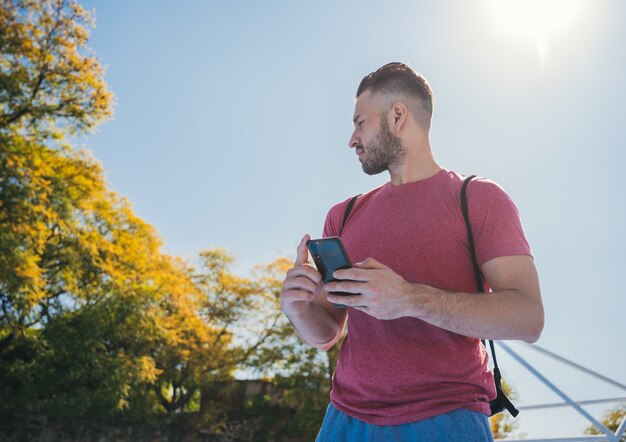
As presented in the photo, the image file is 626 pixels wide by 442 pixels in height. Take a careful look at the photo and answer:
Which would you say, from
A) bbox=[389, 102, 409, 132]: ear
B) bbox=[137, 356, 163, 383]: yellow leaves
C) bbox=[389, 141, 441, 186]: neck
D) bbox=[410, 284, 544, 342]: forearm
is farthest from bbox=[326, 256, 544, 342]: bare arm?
bbox=[137, 356, 163, 383]: yellow leaves

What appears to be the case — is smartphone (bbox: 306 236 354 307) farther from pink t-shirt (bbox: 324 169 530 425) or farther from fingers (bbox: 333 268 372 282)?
pink t-shirt (bbox: 324 169 530 425)

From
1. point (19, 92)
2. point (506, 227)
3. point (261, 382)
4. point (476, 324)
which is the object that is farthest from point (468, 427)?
point (261, 382)

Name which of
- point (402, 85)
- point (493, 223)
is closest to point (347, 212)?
point (402, 85)

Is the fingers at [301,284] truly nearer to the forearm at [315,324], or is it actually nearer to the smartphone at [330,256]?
the smartphone at [330,256]

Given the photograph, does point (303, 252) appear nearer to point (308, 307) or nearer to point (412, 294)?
point (308, 307)

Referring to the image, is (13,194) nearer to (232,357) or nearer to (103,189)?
(103,189)

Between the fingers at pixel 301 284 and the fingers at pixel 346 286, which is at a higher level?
the fingers at pixel 301 284

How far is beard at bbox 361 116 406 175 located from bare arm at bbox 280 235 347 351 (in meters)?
0.47

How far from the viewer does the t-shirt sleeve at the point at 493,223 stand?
134 centimetres

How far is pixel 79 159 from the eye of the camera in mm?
12305

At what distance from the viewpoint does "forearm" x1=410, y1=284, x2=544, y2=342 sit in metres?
1.20

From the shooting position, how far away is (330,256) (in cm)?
133

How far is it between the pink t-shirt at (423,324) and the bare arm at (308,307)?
104 millimetres

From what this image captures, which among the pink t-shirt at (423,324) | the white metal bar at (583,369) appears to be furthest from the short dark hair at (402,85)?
the white metal bar at (583,369)
